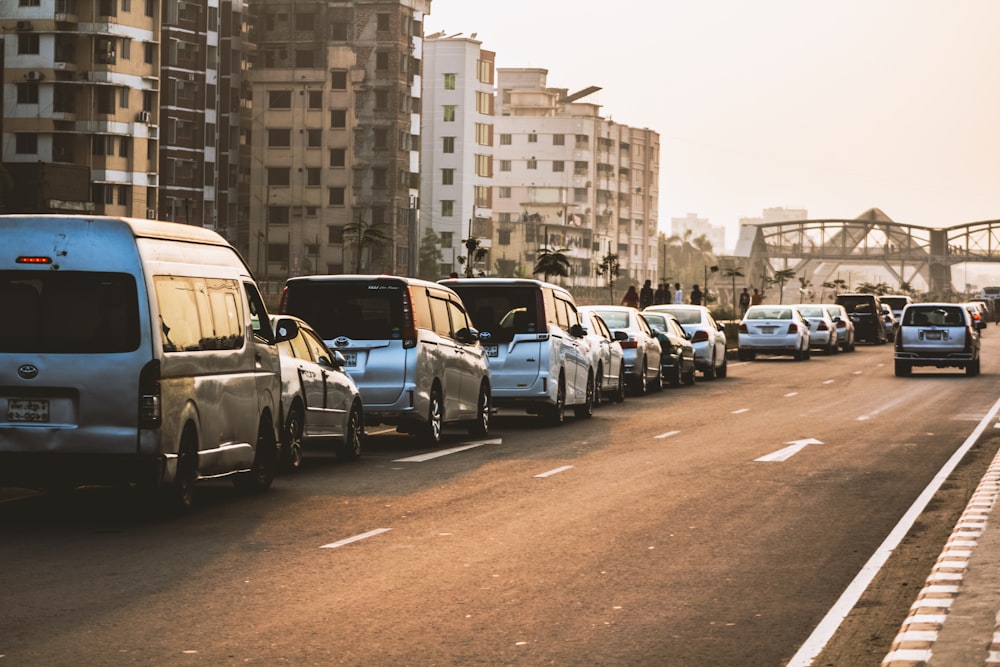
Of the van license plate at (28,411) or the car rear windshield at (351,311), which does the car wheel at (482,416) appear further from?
the van license plate at (28,411)

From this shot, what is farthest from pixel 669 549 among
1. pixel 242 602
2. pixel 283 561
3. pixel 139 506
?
pixel 139 506

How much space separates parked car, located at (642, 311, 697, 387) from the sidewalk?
81.0ft

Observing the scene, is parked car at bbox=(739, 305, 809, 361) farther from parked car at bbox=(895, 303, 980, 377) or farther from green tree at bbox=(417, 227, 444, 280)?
green tree at bbox=(417, 227, 444, 280)

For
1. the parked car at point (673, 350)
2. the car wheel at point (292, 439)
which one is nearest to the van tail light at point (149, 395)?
the car wheel at point (292, 439)

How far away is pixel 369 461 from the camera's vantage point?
19250 mm

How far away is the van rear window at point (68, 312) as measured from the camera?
42.7 ft

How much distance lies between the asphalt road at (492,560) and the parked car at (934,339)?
22.3 metres

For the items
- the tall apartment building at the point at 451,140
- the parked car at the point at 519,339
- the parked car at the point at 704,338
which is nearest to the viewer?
the parked car at the point at 519,339

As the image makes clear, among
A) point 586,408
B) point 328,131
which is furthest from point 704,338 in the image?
point 328,131

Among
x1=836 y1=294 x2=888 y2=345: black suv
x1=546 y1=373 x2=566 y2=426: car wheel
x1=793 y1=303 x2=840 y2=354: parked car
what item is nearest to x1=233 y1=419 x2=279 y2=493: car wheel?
x1=546 y1=373 x2=566 y2=426: car wheel

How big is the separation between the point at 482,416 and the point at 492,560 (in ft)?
37.8

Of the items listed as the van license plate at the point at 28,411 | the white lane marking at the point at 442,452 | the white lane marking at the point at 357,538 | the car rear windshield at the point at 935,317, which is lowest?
the white lane marking at the point at 442,452

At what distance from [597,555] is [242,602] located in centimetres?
296

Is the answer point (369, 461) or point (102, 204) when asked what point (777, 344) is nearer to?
point (369, 461)
